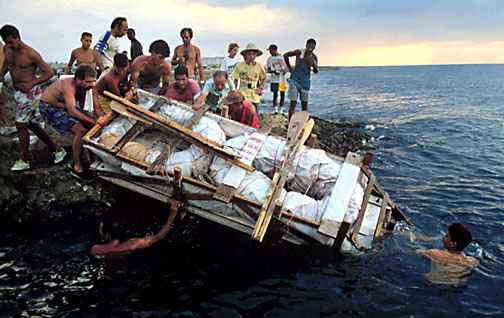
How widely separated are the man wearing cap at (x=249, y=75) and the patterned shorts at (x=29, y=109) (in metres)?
5.34

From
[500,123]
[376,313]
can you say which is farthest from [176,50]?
[500,123]

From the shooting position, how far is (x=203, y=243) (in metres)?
7.61

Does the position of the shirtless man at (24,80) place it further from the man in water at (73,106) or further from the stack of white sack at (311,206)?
the stack of white sack at (311,206)

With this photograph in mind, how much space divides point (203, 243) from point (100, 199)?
277cm

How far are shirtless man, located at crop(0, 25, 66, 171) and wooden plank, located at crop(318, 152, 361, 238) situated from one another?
6.56 m

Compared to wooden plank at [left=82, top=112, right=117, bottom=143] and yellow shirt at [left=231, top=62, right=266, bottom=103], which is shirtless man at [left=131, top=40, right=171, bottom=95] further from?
yellow shirt at [left=231, top=62, right=266, bottom=103]

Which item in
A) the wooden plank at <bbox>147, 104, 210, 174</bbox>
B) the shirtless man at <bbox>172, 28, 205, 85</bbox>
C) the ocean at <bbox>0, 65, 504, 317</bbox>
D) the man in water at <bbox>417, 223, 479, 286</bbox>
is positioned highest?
the shirtless man at <bbox>172, 28, 205, 85</bbox>

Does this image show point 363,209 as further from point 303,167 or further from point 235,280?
point 235,280

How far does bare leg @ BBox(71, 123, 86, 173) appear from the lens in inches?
307

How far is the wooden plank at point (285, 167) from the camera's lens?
5.49 metres

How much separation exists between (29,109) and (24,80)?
0.75 m

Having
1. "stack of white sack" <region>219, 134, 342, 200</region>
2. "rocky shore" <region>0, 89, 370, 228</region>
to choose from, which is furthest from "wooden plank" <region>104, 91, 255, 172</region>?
"rocky shore" <region>0, 89, 370, 228</region>

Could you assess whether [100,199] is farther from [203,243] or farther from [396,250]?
[396,250]

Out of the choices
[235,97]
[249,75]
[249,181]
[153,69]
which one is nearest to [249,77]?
[249,75]
